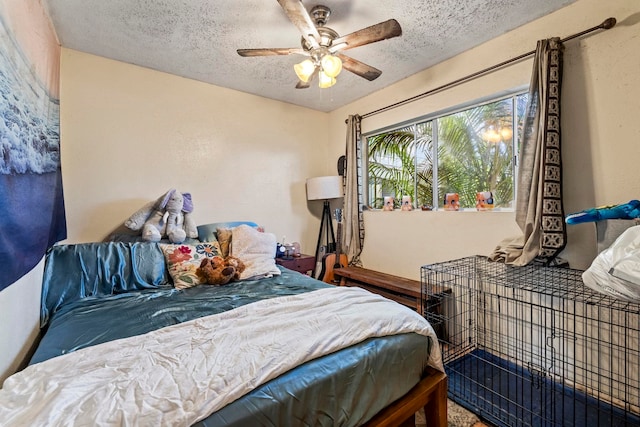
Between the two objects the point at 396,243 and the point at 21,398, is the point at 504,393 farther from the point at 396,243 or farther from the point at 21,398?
the point at 21,398

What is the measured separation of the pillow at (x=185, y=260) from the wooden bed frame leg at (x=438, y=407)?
1.63 meters

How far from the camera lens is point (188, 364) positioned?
963 mm

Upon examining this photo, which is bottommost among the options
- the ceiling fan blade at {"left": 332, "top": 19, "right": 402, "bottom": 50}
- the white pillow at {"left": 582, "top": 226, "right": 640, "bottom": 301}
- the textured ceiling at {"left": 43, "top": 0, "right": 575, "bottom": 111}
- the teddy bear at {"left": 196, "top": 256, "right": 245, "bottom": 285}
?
the teddy bear at {"left": 196, "top": 256, "right": 245, "bottom": 285}

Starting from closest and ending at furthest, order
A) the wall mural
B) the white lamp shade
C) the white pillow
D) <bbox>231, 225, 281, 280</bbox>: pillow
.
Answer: the wall mural, the white pillow, <bbox>231, 225, 281, 280</bbox>: pillow, the white lamp shade

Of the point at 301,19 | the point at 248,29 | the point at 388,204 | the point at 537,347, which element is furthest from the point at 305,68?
the point at 537,347

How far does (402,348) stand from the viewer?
1.22m

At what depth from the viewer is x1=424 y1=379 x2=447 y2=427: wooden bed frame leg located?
1333 millimetres

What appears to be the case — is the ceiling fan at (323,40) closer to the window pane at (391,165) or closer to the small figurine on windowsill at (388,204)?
the window pane at (391,165)

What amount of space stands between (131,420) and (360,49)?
2573 mm

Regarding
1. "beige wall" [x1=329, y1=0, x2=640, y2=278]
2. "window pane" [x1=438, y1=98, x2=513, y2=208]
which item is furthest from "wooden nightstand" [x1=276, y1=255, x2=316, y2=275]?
"window pane" [x1=438, y1=98, x2=513, y2=208]

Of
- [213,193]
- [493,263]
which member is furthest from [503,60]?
[213,193]

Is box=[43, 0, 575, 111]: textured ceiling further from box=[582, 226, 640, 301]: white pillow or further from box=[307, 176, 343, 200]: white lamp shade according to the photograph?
box=[582, 226, 640, 301]: white pillow

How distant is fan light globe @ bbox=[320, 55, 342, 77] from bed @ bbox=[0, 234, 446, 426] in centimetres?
136

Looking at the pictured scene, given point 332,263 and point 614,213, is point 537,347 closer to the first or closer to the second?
point 614,213
